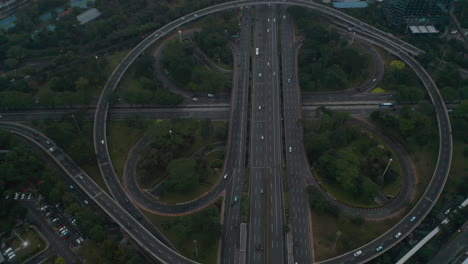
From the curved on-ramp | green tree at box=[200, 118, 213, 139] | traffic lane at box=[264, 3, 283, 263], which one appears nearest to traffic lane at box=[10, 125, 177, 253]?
the curved on-ramp

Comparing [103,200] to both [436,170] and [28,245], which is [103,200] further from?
[436,170]

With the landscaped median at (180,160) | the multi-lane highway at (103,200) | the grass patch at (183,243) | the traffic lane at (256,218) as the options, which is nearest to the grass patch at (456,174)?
the traffic lane at (256,218)

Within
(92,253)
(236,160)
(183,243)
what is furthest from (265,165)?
(92,253)

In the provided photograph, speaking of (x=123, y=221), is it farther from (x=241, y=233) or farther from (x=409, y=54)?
(x=409, y=54)

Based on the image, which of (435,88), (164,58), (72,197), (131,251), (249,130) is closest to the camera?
(131,251)

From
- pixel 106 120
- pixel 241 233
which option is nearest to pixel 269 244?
pixel 241 233

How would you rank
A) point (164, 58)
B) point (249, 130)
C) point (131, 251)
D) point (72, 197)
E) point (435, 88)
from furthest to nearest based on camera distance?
point (164, 58), point (435, 88), point (249, 130), point (72, 197), point (131, 251)

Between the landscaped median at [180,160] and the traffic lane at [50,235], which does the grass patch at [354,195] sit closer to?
the landscaped median at [180,160]
